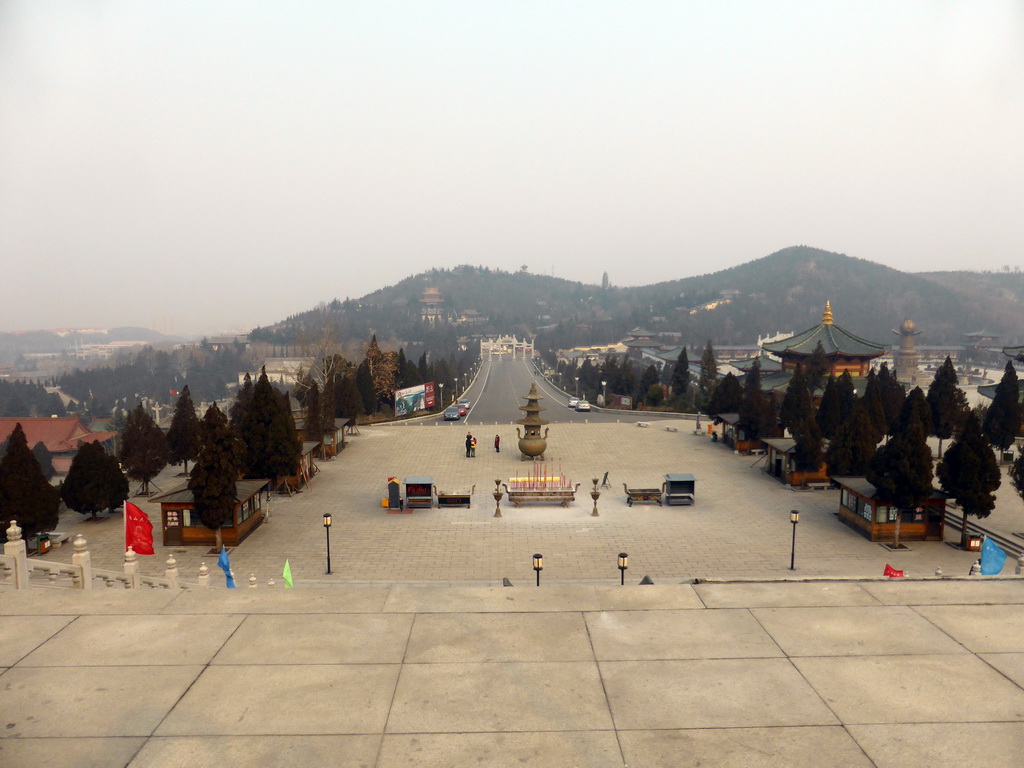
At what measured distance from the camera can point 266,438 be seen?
81.6 feet

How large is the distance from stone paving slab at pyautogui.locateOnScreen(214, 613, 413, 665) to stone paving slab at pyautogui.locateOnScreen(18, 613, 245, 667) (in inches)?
10.2

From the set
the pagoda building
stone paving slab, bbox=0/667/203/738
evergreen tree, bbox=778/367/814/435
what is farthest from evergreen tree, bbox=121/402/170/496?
the pagoda building

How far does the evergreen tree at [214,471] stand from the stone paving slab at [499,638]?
11.1 metres

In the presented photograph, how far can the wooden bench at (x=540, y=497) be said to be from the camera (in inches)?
1003

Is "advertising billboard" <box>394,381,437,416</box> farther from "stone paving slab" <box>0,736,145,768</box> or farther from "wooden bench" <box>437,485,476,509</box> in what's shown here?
"stone paving slab" <box>0,736,145,768</box>

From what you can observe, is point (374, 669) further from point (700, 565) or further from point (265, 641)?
point (700, 565)

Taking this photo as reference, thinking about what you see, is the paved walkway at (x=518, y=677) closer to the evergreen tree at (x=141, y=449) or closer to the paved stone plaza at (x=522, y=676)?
the paved stone plaza at (x=522, y=676)

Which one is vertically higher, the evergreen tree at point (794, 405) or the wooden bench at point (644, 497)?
the evergreen tree at point (794, 405)

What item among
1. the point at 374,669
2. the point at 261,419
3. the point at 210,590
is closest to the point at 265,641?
the point at 374,669

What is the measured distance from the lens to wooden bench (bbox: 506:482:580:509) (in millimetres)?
25469

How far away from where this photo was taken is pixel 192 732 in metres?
7.86

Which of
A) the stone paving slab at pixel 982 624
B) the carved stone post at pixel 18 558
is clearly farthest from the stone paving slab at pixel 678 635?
the carved stone post at pixel 18 558

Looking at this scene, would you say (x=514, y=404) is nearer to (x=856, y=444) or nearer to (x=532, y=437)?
(x=532, y=437)

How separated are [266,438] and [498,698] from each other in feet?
61.2
